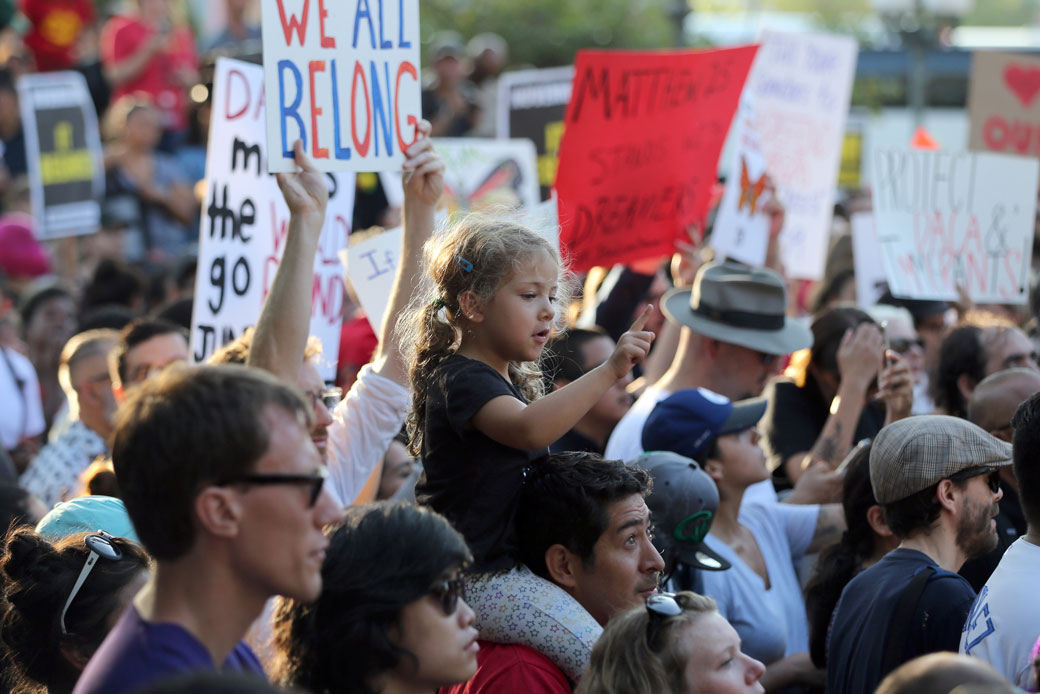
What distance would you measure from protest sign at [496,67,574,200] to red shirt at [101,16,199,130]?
4.69 metres

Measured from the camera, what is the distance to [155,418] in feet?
6.83

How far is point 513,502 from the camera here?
10.6 feet

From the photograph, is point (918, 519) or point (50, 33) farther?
point (50, 33)

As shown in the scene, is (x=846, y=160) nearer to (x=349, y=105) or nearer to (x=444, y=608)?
(x=349, y=105)

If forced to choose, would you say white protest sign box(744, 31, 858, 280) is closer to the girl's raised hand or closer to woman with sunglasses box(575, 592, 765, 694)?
the girl's raised hand

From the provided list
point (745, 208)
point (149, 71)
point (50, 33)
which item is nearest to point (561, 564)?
point (745, 208)

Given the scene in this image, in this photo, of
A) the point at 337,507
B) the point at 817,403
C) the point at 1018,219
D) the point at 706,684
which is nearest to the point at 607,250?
the point at 817,403

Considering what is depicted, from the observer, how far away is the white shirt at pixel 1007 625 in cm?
320

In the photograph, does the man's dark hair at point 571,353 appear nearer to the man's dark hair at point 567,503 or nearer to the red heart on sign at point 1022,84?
the man's dark hair at point 567,503

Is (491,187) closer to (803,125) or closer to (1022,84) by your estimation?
(803,125)

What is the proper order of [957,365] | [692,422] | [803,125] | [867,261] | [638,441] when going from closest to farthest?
[692,422], [638,441], [957,365], [867,261], [803,125]

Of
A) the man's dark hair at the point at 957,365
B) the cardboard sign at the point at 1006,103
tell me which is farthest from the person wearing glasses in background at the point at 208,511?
the cardboard sign at the point at 1006,103

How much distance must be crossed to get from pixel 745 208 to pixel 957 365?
6.38 feet

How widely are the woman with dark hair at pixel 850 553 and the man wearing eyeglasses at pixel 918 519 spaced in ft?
1.20
